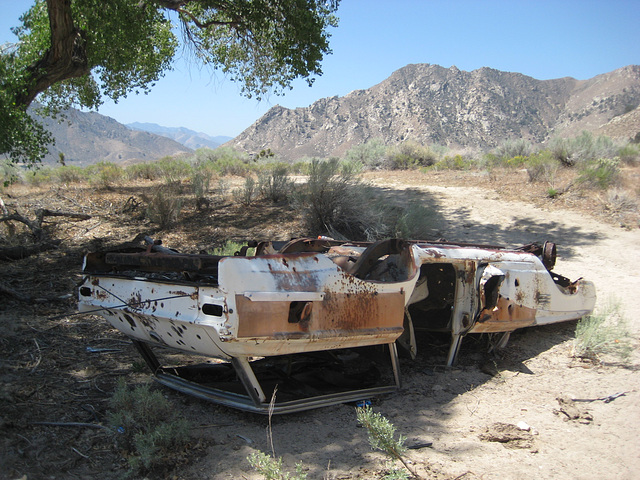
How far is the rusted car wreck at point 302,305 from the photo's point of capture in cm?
307

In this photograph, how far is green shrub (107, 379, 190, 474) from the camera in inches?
115

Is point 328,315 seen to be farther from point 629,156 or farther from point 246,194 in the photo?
point 629,156

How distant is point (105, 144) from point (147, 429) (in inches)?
4212

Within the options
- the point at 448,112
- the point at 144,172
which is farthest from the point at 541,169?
the point at 448,112

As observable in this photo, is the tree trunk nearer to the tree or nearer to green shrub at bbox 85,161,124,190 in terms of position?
the tree

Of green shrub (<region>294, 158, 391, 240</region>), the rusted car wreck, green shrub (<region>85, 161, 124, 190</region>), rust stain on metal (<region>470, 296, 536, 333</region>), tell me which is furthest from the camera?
green shrub (<region>85, 161, 124, 190</region>)

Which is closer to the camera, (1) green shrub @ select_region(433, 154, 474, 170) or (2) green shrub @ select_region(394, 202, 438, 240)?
(2) green shrub @ select_region(394, 202, 438, 240)

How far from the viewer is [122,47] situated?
9.52 m

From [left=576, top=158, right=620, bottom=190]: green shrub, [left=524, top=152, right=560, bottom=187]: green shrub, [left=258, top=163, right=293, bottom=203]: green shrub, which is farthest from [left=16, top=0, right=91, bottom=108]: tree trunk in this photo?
[left=576, top=158, right=620, bottom=190]: green shrub

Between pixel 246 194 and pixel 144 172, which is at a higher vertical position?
pixel 144 172

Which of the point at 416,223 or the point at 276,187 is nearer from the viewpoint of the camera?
the point at 416,223

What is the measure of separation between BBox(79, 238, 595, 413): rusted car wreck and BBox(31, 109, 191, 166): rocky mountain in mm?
76312

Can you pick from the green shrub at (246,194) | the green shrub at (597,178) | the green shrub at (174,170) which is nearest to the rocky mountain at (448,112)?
the green shrub at (174,170)

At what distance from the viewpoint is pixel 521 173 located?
16.1m
